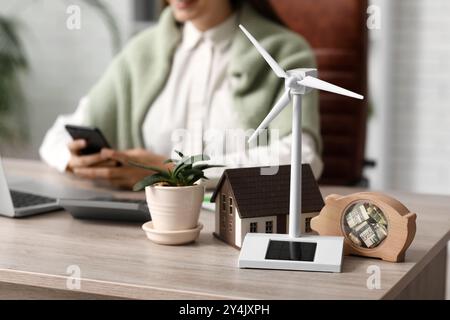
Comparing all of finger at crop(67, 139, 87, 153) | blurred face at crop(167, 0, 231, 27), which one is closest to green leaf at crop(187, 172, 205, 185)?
finger at crop(67, 139, 87, 153)

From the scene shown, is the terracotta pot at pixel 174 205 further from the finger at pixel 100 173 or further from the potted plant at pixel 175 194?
the finger at pixel 100 173

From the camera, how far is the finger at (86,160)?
207 centimetres

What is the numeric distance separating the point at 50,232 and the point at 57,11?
2.59m

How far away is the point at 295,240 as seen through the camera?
1424 mm

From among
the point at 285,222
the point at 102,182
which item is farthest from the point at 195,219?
the point at 102,182

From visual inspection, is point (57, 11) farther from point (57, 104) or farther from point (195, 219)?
point (195, 219)

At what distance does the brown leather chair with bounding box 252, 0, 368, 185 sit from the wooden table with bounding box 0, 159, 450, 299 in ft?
2.82

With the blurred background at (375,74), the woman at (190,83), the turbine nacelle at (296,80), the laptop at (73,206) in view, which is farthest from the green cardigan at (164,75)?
the blurred background at (375,74)

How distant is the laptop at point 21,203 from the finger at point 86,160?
0.65 ft

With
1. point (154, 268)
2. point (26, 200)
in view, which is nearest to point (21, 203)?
point (26, 200)

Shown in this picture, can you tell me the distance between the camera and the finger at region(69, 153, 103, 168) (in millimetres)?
2070

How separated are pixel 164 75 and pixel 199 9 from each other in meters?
0.21

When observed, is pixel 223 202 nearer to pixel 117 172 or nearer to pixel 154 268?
pixel 154 268

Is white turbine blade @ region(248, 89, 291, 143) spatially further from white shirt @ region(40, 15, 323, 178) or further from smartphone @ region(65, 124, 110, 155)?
white shirt @ region(40, 15, 323, 178)
